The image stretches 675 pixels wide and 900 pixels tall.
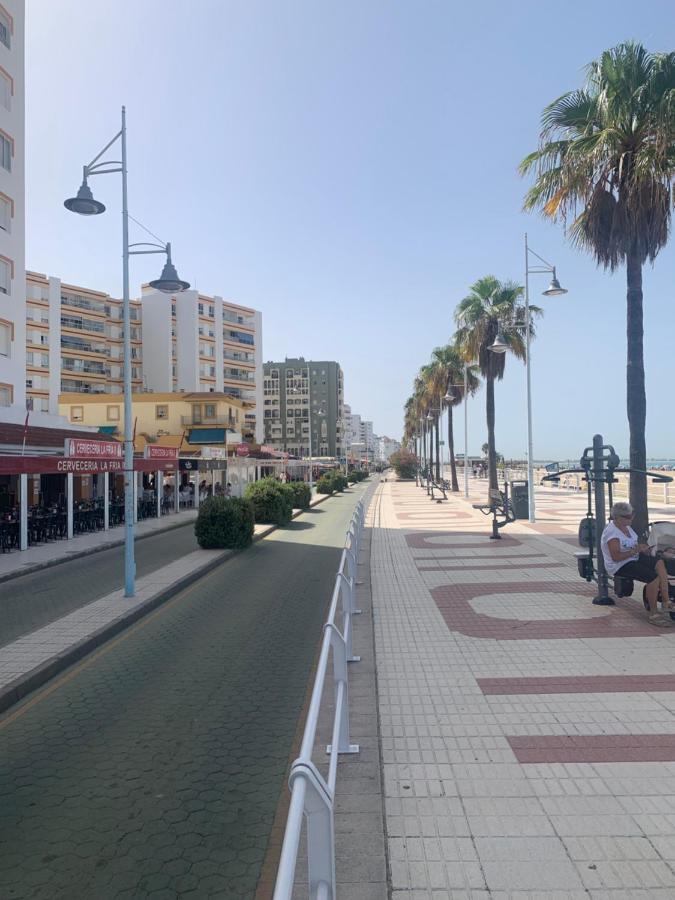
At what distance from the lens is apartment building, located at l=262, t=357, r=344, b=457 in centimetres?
13912

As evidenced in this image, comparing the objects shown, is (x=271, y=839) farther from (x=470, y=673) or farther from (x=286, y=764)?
(x=470, y=673)

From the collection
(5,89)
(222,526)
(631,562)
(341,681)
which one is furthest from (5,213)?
(341,681)

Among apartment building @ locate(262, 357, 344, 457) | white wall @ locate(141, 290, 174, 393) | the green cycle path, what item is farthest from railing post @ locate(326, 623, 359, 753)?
apartment building @ locate(262, 357, 344, 457)

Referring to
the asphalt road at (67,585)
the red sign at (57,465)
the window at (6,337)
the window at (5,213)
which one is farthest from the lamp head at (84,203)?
the window at (5,213)

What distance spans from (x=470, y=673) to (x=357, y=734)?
1894 millimetres

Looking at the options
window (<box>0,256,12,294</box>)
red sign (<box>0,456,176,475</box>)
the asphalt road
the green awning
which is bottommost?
the asphalt road

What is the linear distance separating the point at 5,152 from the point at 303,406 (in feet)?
374

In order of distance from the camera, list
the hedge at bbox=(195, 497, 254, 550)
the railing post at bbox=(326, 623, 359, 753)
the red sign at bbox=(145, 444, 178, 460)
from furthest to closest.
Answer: the red sign at bbox=(145, 444, 178, 460) < the hedge at bbox=(195, 497, 254, 550) < the railing post at bbox=(326, 623, 359, 753)

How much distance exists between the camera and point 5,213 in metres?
26.9

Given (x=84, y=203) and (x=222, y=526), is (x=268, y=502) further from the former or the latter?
(x=84, y=203)

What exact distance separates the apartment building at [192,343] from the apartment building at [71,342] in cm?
184

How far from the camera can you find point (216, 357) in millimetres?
77125

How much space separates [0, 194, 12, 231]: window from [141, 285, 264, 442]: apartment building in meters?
43.4

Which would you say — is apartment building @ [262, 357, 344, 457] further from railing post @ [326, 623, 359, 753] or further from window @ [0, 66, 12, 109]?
railing post @ [326, 623, 359, 753]
